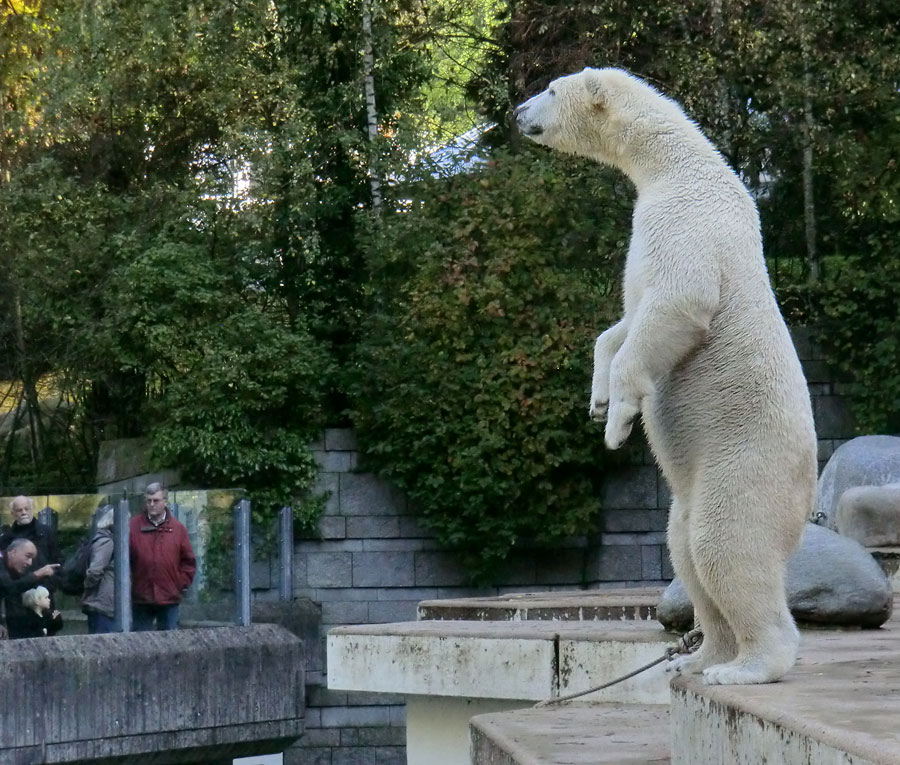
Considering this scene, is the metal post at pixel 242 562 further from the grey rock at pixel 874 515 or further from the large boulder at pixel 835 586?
the large boulder at pixel 835 586

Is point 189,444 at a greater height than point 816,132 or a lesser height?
lesser

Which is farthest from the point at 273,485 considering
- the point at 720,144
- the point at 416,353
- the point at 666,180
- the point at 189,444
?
the point at 666,180

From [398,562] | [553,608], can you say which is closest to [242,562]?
[398,562]

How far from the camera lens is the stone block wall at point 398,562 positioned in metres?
12.3

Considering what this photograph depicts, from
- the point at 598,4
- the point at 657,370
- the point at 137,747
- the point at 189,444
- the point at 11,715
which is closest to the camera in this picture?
the point at 657,370

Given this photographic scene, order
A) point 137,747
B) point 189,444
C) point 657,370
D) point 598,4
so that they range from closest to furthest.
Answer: point 657,370
point 137,747
point 189,444
point 598,4

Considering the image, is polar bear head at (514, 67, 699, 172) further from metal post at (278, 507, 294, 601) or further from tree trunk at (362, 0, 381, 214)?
tree trunk at (362, 0, 381, 214)

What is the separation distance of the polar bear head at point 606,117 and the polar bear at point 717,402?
0.40ft

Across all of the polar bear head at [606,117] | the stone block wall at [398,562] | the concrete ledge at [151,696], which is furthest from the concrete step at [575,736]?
the stone block wall at [398,562]

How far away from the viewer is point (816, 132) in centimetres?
1228

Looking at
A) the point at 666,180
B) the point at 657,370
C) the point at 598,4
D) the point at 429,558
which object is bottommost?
the point at 429,558

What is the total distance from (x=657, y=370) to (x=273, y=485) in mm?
9243

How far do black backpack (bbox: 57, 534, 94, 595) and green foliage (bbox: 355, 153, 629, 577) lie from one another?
3963 millimetres

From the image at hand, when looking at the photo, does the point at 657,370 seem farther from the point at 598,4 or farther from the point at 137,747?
the point at 598,4
